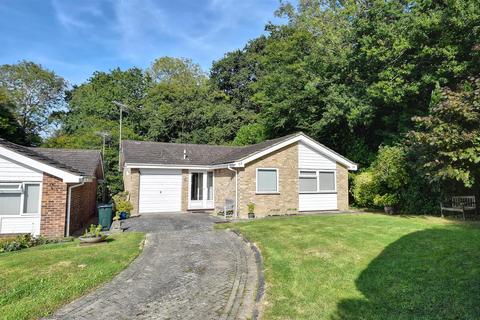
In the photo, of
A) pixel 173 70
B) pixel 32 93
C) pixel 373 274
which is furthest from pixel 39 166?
pixel 173 70

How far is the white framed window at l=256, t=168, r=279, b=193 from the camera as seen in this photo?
642 inches

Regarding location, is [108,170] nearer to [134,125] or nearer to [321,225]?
[134,125]

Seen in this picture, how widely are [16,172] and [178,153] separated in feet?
35.4

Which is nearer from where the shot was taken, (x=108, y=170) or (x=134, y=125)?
(x=108, y=170)

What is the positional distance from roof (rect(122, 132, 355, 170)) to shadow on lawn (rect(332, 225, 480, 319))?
967 cm

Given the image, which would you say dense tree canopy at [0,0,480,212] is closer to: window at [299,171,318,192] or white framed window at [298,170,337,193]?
white framed window at [298,170,337,193]

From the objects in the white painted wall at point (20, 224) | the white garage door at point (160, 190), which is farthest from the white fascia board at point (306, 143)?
the white painted wall at point (20, 224)

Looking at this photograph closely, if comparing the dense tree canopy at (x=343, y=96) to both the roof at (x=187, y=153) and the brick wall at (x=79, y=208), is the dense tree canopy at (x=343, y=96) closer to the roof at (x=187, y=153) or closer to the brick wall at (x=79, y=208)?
the roof at (x=187, y=153)

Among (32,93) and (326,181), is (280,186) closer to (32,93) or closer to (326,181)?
(326,181)

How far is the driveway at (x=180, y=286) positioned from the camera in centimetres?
507

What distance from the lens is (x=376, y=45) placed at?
57.9 feet

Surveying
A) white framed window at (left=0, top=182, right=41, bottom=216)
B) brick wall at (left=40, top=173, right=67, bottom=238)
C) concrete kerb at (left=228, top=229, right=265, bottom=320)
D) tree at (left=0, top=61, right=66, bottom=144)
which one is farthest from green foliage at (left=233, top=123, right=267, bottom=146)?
tree at (left=0, top=61, right=66, bottom=144)

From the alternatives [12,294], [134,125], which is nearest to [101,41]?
[12,294]

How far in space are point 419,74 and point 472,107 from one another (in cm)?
584
